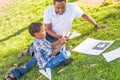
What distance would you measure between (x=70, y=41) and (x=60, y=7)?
1.05m

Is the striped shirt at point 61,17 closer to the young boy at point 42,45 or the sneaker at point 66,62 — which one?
the young boy at point 42,45

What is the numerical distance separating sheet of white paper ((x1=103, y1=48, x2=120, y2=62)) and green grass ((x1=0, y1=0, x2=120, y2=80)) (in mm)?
75

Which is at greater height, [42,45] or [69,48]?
[42,45]

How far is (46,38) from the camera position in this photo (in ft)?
20.4

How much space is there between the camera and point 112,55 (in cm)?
572

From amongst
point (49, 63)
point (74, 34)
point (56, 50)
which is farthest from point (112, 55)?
point (74, 34)

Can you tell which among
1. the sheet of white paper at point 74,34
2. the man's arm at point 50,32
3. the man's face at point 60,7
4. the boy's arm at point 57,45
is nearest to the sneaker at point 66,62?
the boy's arm at point 57,45

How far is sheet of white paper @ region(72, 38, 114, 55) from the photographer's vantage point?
19.6ft

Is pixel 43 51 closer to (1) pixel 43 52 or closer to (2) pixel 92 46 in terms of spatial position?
(1) pixel 43 52

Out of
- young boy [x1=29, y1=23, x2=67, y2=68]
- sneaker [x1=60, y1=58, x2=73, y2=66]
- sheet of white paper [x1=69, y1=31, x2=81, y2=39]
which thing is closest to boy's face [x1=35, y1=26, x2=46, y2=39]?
young boy [x1=29, y1=23, x2=67, y2=68]

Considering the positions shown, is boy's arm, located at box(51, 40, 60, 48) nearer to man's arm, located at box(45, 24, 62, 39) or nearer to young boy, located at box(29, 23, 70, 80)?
young boy, located at box(29, 23, 70, 80)

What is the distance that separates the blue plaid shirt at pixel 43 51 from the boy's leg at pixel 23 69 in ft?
0.91

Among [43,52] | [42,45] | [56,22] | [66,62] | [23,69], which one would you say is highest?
[56,22]

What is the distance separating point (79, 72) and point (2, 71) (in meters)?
1.56
